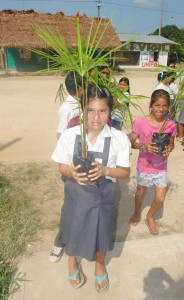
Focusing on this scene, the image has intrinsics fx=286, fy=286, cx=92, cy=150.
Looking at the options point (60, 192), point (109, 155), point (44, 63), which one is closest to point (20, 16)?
point (44, 63)

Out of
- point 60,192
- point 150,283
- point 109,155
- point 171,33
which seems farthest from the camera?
point 171,33

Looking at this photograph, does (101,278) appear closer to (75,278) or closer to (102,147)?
(75,278)

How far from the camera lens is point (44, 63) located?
20.9 metres

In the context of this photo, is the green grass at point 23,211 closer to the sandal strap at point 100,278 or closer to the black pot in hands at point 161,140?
the sandal strap at point 100,278

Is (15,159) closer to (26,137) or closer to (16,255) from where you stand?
(26,137)

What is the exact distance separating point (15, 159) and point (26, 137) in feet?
4.12

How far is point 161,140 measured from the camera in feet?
7.45

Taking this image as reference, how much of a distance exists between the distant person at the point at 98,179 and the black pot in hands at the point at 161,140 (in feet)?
1.53

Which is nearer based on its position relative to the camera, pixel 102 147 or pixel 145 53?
pixel 102 147

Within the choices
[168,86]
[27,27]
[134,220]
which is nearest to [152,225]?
[134,220]

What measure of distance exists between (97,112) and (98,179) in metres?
0.42

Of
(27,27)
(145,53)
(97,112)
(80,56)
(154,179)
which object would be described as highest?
(27,27)

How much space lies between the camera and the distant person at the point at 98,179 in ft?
5.87

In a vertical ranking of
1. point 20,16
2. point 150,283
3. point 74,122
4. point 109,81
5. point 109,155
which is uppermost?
point 20,16
